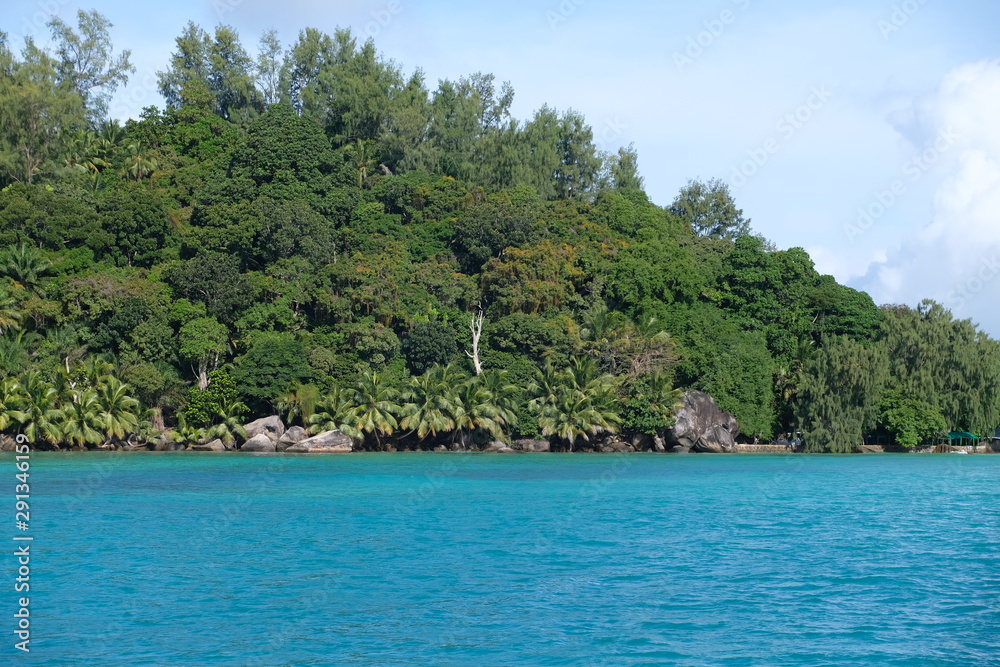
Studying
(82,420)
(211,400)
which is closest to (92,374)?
(82,420)

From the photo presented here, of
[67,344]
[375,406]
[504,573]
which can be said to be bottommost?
[504,573]

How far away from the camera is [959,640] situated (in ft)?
48.4

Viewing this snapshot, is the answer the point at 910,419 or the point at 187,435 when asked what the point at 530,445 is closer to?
the point at 187,435

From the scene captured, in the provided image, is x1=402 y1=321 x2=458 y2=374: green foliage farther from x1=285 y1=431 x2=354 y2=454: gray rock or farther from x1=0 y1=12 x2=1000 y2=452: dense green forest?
x1=285 y1=431 x2=354 y2=454: gray rock

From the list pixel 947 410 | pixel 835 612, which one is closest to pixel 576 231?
pixel 947 410

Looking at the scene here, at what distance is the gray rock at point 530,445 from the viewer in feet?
178

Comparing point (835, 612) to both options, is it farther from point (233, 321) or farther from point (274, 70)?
point (274, 70)

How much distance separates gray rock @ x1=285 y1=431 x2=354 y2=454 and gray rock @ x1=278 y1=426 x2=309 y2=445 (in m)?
0.31

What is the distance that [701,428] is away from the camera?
181ft

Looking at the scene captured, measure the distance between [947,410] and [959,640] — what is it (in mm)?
45366

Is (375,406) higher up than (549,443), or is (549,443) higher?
(375,406)

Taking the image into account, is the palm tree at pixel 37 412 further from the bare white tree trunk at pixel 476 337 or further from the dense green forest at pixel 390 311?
the bare white tree trunk at pixel 476 337

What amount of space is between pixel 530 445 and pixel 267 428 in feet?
47.5

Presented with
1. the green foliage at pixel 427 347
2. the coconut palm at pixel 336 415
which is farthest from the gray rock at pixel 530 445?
the coconut palm at pixel 336 415
